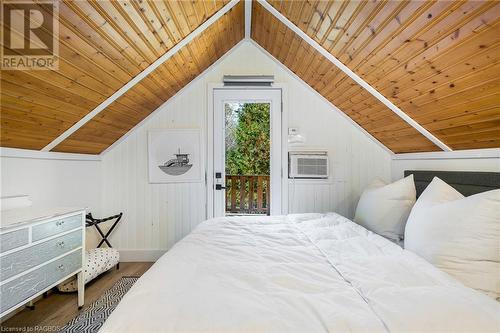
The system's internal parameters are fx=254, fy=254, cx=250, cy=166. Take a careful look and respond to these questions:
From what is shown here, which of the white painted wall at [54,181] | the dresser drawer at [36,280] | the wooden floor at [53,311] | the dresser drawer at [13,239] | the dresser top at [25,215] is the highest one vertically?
the white painted wall at [54,181]

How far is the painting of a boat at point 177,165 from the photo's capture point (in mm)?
3191

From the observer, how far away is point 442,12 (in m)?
1.28

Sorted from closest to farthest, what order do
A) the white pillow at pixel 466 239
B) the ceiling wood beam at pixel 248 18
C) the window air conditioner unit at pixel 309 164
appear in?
the white pillow at pixel 466 239
the ceiling wood beam at pixel 248 18
the window air conditioner unit at pixel 309 164

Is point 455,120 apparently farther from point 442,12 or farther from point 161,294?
point 161,294

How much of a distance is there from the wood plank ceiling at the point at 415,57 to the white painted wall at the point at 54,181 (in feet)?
8.27

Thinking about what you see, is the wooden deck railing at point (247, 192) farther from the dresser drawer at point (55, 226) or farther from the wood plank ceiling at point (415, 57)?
the dresser drawer at point (55, 226)

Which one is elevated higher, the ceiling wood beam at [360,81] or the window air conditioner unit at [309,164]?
the ceiling wood beam at [360,81]

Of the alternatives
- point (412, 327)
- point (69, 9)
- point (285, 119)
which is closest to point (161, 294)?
point (412, 327)

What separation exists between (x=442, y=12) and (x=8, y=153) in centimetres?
300

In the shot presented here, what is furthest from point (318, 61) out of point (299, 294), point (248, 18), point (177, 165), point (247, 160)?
point (299, 294)

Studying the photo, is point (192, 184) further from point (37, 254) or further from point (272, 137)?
point (37, 254)

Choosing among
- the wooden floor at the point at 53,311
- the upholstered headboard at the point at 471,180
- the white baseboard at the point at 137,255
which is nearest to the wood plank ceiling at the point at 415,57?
the upholstered headboard at the point at 471,180

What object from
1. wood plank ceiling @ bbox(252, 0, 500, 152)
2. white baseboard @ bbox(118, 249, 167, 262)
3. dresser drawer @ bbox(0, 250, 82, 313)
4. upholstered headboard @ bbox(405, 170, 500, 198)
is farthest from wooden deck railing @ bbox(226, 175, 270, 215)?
upholstered headboard @ bbox(405, 170, 500, 198)

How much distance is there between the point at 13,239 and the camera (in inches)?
59.1
